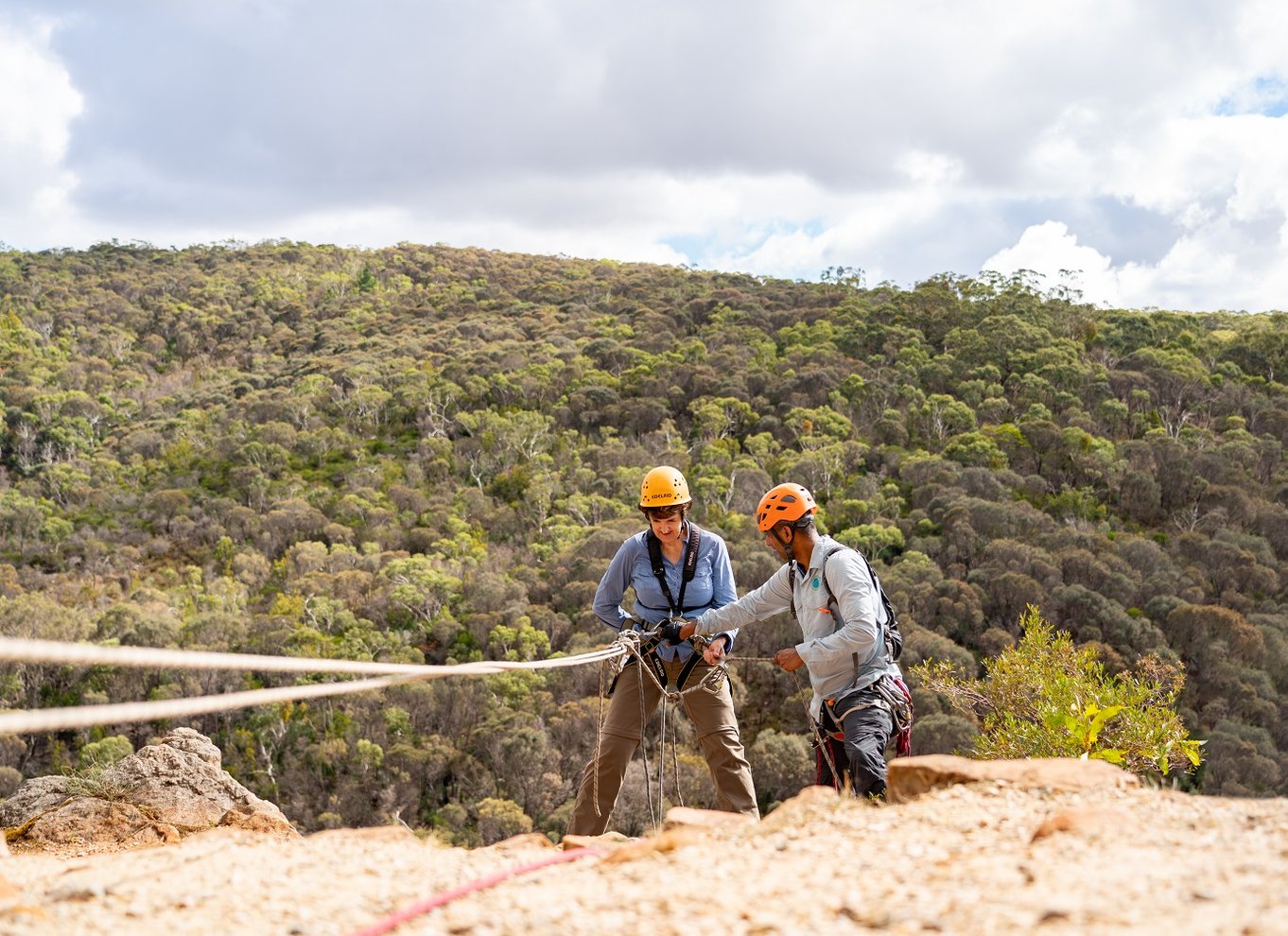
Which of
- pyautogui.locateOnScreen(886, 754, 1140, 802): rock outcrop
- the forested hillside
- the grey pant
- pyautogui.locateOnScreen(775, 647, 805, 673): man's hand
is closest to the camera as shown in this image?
pyautogui.locateOnScreen(886, 754, 1140, 802): rock outcrop

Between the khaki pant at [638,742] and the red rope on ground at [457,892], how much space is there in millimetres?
1570

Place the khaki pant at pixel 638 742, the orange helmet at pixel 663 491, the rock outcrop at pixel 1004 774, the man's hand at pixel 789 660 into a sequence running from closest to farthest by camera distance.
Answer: the rock outcrop at pixel 1004 774 → the man's hand at pixel 789 660 → the khaki pant at pixel 638 742 → the orange helmet at pixel 663 491

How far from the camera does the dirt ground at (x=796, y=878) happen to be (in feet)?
7.22

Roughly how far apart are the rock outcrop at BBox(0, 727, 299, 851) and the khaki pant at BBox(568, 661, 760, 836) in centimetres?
151

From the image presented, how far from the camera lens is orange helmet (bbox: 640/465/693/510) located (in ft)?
15.9

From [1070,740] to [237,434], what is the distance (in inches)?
1996

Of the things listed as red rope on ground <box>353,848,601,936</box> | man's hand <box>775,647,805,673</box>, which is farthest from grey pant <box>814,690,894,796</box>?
red rope on ground <box>353,848,601,936</box>

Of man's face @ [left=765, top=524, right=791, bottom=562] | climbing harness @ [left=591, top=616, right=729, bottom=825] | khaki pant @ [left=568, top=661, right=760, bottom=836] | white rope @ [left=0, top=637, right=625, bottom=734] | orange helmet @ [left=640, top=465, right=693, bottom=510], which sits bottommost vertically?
khaki pant @ [left=568, top=661, right=760, bottom=836]

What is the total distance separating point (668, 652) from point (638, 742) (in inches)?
20.3

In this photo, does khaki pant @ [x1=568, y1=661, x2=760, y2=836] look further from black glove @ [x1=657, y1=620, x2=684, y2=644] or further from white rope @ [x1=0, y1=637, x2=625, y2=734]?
white rope @ [x1=0, y1=637, x2=625, y2=734]

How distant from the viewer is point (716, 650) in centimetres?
478

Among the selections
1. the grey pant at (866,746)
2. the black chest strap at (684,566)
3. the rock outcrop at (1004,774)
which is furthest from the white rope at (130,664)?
the black chest strap at (684,566)

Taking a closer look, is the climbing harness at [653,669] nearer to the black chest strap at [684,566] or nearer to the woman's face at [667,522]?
the black chest strap at [684,566]

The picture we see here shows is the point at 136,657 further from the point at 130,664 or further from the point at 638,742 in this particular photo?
the point at 638,742
